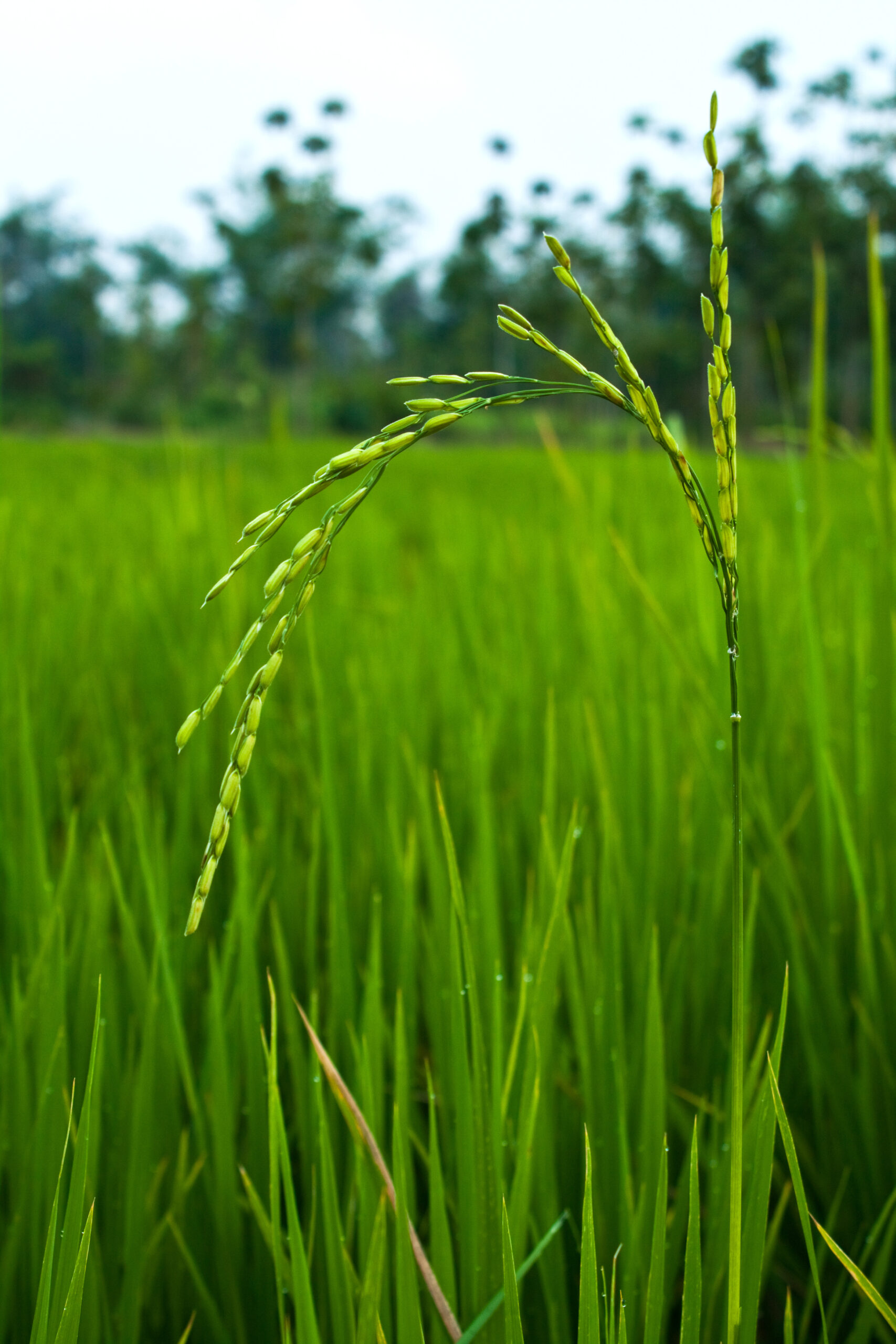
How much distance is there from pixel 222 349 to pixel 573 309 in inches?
777

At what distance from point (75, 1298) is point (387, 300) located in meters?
54.4

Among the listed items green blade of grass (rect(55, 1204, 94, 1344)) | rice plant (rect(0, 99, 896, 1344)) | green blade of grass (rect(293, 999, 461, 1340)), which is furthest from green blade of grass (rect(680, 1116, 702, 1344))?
green blade of grass (rect(55, 1204, 94, 1344))

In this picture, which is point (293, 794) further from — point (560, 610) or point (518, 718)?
point (560, 610)

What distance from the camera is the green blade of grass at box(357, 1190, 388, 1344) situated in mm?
387

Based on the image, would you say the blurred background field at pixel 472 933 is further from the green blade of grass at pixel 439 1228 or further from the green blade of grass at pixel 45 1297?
the green blade of grass at pixel 45 1297

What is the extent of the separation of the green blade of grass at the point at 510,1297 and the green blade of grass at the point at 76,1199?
17cm

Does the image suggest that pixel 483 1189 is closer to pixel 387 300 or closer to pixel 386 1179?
pixel 386 1179

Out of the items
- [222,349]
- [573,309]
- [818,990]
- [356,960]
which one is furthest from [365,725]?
[222,349]

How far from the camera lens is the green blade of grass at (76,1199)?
384 millimetres

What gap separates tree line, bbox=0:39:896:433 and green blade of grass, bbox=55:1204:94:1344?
9289mm

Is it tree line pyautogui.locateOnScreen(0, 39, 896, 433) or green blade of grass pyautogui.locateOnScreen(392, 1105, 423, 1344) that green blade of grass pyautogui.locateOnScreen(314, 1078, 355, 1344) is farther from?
tree line pyautogui.locateOnScreen(0, 39, 896, 433)

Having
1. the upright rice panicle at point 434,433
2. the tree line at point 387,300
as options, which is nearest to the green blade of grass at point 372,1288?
the upright rice panicle at point 434,433

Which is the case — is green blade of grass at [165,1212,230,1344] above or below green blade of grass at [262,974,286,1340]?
below

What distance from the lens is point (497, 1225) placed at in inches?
18.3
